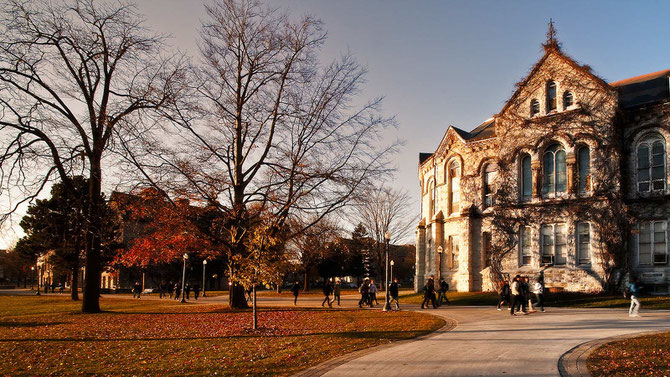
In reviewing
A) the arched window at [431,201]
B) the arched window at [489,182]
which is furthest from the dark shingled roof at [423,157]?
the arched window at [489,182]

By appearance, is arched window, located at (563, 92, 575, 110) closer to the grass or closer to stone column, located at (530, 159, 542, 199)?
stone column, located at (530, 159, 542, 199)

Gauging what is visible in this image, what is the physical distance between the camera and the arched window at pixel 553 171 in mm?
30906

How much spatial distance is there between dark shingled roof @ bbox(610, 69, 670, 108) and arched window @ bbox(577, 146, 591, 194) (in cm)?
328

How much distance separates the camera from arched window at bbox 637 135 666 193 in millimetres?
28125

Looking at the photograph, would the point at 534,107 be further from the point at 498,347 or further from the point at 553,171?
the point at 498,347

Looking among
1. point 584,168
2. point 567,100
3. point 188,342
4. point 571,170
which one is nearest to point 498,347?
point 188,342

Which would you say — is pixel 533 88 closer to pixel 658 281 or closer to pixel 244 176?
pixel 658 281

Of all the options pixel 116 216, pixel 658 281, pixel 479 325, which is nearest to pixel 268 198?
pixel 116 216

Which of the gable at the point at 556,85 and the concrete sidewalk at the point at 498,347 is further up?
the gable at the point at 556,85

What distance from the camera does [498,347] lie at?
1220 centimetres

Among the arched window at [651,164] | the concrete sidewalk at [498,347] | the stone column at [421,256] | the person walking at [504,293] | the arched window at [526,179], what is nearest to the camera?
the concrete sidewalk at [498,347]

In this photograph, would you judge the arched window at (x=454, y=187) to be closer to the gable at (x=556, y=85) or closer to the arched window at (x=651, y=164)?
the gable at (x=556, y=85)

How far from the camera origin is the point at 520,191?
32562 millimetres

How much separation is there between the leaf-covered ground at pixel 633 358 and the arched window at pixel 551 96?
842 inches
